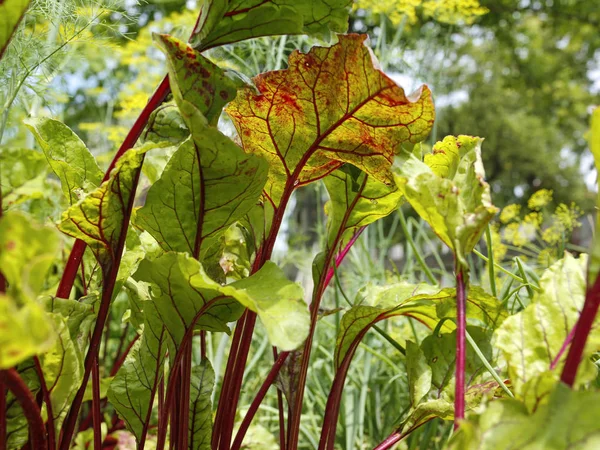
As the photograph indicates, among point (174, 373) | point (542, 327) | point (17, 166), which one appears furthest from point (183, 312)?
point (17, 166)

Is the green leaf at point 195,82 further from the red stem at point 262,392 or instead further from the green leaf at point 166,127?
the red stem at point 262,392

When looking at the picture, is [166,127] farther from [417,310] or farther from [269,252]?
[417,310]

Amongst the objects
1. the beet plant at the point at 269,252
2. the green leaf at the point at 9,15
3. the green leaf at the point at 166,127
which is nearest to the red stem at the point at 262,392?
the beet plant at the point at 269,252

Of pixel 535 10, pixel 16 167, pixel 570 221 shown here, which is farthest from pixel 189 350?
pixel 535 10

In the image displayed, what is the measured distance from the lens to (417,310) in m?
0.52

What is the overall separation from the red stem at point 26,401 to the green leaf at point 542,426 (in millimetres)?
251

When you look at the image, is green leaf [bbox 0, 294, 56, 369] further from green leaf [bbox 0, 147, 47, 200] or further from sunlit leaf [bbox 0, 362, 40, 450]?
green leaf [bbox 0, 147, 47, 200]

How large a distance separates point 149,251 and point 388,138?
0.28m

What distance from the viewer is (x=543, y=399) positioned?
0.28m

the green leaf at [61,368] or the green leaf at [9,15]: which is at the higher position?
the green leaf at [9,15]

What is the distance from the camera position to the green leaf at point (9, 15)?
300 millimetres

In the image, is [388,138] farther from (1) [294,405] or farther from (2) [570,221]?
(2) [570,221]

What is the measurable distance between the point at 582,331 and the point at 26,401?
325 millimetres

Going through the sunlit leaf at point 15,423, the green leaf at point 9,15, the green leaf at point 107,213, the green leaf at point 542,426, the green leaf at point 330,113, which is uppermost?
the green leaf at point 9,15
